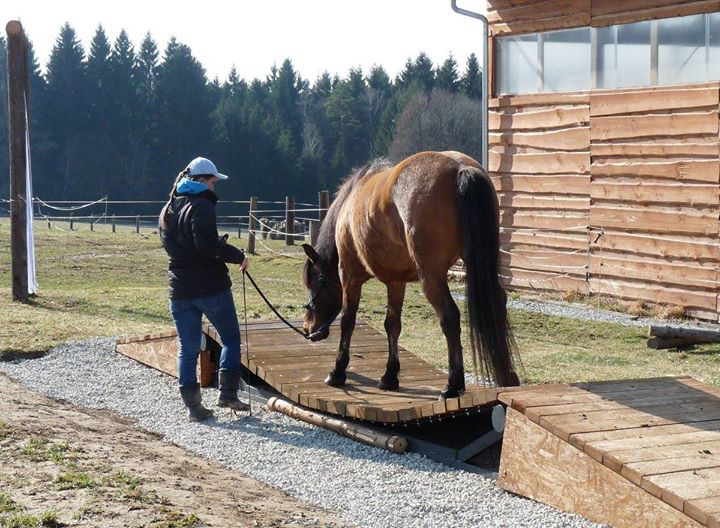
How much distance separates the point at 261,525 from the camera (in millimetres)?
5133

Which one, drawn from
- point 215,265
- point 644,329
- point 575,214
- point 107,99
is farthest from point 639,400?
point 107,99

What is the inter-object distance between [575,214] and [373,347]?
725 centimetres

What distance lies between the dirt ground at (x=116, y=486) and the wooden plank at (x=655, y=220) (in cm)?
861

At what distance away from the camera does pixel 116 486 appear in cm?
552

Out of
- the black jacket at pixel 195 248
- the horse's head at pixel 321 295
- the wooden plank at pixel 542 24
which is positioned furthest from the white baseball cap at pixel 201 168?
the wooden plank at pixel 542 24

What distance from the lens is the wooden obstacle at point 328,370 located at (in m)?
→ 7.00

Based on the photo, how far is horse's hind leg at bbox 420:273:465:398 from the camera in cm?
730

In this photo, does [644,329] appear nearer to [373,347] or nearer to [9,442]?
[373,347]

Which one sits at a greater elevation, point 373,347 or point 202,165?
point 202,165

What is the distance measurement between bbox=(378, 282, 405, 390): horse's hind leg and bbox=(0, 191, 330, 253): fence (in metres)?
2.03

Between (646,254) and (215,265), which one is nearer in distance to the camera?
(215,265)

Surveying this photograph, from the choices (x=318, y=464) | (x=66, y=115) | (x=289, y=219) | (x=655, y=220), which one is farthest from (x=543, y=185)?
(x=66, y=115)

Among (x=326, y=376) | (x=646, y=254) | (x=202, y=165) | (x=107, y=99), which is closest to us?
(x=202, y=165)

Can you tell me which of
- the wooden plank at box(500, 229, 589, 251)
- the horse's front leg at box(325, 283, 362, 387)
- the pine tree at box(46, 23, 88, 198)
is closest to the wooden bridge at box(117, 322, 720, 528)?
the horse's front leg at box(325, 283, 362, 387)
